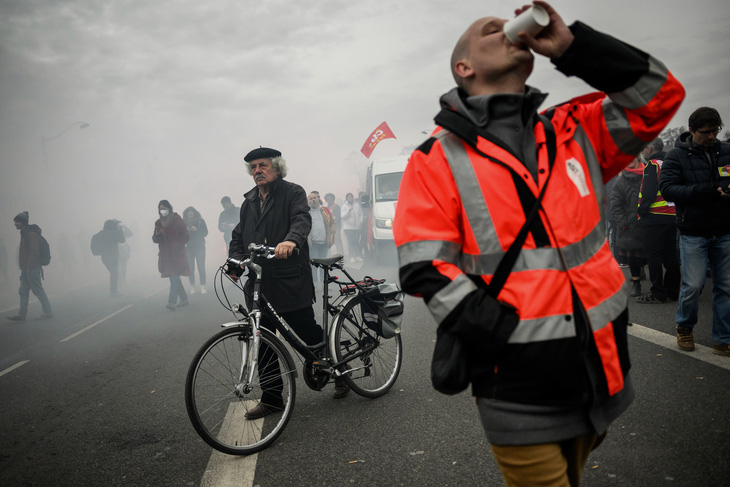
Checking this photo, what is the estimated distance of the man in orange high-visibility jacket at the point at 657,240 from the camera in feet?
20.6

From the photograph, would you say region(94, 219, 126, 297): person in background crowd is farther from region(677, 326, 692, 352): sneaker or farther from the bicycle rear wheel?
region(677, 326, 692, 352): sneaker

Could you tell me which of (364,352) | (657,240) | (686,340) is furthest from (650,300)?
(364,352)

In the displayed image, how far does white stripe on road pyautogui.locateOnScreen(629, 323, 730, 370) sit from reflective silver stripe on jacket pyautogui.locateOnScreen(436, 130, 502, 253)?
3550mm

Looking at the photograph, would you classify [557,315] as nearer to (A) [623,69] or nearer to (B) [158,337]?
(A) [623,69]

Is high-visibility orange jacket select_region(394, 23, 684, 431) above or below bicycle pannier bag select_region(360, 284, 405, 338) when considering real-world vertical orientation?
above

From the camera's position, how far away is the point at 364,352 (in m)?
3.97

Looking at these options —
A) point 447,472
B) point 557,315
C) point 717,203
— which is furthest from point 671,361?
point 557,315

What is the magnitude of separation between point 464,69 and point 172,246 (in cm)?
1037

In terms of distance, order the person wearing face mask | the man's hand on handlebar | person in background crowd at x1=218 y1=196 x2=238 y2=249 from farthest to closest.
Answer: person in background crowd at x1=218 y1=196 x2=238 y2=249 < the person wearing face mask < the man's hand on handlebar

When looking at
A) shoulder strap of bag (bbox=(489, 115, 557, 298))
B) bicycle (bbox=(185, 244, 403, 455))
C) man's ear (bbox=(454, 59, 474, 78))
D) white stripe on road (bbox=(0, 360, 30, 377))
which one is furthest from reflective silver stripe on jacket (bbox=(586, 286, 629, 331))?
white stripe on road (bbox=(0, 360, 30, 377))

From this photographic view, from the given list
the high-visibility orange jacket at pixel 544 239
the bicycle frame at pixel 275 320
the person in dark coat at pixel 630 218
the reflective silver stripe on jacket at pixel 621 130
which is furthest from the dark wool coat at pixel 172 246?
the reflective silver stripe on jacket at pixel 621 130

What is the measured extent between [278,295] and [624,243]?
5.53 meters

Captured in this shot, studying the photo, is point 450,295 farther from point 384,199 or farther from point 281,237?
point 384,199

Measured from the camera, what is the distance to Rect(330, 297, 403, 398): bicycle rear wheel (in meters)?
3.87
